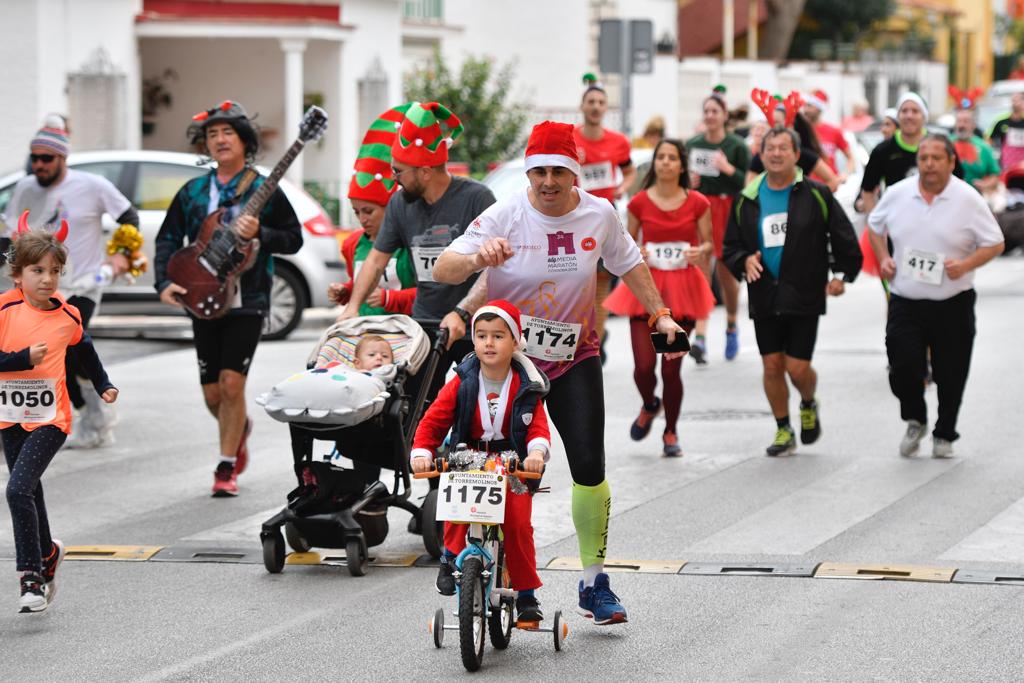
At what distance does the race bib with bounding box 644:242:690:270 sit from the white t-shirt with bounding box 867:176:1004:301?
1.49 m

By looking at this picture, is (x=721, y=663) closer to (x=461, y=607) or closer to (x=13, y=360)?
(x=461, y=607)

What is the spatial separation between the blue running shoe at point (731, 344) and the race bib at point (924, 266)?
4918 millimetres

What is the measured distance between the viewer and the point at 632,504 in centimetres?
999

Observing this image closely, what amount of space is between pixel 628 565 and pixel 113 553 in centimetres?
246

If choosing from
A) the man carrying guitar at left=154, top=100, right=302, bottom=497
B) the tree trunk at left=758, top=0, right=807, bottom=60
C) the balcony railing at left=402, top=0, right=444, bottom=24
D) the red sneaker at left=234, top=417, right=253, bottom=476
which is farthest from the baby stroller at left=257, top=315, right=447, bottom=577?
the tree trunk at left=758, top=0, right=807, bottom=60

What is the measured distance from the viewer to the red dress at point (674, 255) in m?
12.2

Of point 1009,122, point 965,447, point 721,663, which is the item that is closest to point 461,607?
point 721,663

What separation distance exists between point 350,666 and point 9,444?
197 centimetres

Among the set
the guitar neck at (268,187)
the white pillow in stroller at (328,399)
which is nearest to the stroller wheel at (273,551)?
the white pillow in stroller at (328,399)

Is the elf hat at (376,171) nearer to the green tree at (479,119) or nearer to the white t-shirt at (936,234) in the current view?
the white t-shirt at (936,234)

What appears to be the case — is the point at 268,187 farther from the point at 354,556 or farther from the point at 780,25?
the point at 780,25

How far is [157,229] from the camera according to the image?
17.8m

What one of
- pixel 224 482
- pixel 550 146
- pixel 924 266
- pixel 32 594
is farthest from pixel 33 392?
pixel 924 266

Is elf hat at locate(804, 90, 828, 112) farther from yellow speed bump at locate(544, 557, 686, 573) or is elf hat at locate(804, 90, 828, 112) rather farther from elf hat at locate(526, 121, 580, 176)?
elf hat at locate(526, 121, 580, 176)
